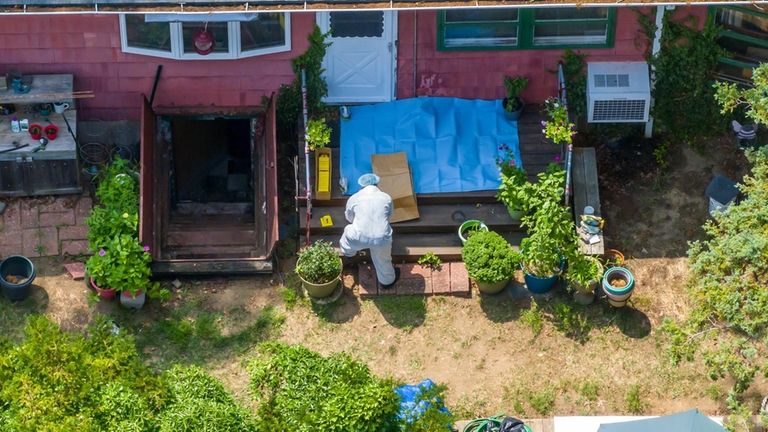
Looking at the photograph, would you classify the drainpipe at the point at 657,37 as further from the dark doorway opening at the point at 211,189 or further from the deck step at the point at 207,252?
the deck step at the point at 207,252

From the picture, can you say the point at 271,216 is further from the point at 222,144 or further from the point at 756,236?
the point at 756,236

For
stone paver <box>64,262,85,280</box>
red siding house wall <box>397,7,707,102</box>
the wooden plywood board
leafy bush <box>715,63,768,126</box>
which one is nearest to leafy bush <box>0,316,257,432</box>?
stone paver <box>64,262,85,280</box>

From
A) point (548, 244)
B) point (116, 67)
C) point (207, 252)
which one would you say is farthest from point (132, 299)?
point (548, 244)

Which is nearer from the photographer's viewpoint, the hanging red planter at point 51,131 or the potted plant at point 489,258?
the potted plant at point 489,258

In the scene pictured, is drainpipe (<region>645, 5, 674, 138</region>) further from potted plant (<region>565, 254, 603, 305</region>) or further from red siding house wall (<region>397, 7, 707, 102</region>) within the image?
potted plant (<region>565, 254, 603, 305</region>)

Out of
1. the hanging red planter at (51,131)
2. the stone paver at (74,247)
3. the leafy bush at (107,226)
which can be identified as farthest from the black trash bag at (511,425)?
the hanging red planter at (51,131)

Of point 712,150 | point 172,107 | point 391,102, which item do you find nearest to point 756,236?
point 712,150

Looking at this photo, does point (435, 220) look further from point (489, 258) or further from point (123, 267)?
point (123, 267)
